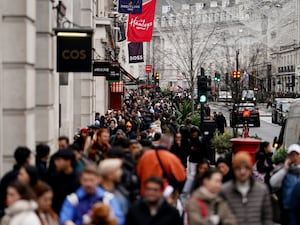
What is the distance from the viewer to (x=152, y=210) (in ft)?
26.2

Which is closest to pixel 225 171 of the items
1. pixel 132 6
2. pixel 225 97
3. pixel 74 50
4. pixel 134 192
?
pixel 134 192

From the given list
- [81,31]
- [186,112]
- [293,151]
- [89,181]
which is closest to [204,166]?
[293,151]

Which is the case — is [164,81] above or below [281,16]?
below

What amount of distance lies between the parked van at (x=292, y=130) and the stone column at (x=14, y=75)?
380 inches

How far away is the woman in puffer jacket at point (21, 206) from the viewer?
7457mm

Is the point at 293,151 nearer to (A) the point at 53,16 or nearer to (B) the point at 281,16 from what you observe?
(A) the point at 53,16

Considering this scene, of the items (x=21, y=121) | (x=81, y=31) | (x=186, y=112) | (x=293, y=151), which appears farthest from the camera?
(x=186, y=112)

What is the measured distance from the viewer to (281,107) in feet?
183

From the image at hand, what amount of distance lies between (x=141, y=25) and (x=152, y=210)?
28875 millimetres

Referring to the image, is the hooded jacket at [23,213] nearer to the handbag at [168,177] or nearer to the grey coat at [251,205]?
the grey coat at [251,205]

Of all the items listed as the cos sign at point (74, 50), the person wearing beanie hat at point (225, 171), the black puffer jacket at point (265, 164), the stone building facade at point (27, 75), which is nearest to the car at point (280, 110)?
the stone building facade at point (27, 75)

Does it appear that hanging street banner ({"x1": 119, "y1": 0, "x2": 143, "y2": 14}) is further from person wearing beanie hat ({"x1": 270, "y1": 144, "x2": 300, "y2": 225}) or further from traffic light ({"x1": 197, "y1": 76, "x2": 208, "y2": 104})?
person wearing beanie hat ({"x1": 270, "y1": 144, "x2": 300, "y2": 225})

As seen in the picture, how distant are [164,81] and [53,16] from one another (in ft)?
448

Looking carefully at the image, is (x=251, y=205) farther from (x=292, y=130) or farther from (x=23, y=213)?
(x=292, y=130)
